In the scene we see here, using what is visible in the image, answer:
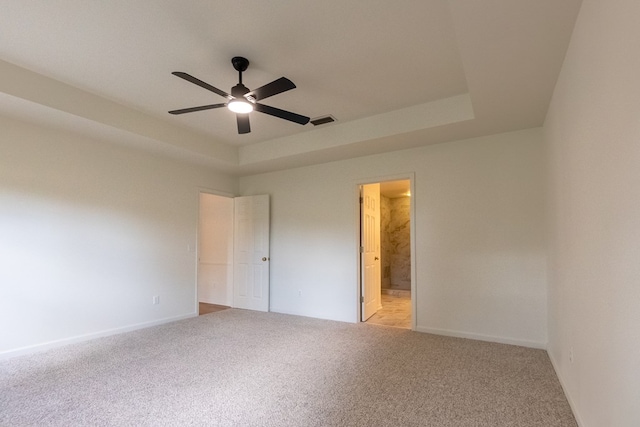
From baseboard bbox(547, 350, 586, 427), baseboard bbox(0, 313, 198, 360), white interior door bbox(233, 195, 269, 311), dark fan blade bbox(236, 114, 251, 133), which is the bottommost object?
Result: baseboard bbox(0, 313, 198, 360)

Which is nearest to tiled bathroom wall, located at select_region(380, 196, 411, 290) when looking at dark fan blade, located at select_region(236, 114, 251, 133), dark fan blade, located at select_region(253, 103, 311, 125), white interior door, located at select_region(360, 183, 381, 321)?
white interior door, located at select_region(360, 183, 381, 321)

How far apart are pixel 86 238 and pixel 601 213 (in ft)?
16.0

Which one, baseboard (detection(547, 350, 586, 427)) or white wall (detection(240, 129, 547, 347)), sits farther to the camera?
white wall (detection(240, 129, 547, 347))

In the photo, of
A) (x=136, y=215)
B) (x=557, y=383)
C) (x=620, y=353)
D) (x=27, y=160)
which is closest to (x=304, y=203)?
(x=136, y=215)

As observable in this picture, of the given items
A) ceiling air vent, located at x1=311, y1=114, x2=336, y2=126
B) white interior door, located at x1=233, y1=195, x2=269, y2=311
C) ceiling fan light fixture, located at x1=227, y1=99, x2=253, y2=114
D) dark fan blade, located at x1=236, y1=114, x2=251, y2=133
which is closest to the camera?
ceiling fan light fixture, located at x1=227, y1=99, x2=253, y2=114

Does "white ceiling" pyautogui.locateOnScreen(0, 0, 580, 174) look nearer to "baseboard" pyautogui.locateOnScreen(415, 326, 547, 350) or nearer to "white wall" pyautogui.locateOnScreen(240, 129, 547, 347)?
"white wall" pyautogui.locateOnScreen(240, 129, 547, 347)

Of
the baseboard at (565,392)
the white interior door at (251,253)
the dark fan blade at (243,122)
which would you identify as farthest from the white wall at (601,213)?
the white interior door at (251,253)

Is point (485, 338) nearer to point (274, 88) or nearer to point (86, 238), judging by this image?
point (274, 88)

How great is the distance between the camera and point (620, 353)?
4.60 ft

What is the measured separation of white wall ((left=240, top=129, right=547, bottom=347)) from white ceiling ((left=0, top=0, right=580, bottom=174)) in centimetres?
37

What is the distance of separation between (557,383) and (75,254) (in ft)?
16.7

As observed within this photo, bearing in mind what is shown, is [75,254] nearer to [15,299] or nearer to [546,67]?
[15,299]

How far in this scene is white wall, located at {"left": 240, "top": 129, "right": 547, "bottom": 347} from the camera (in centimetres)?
376

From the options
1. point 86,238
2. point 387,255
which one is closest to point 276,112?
point 86,238
